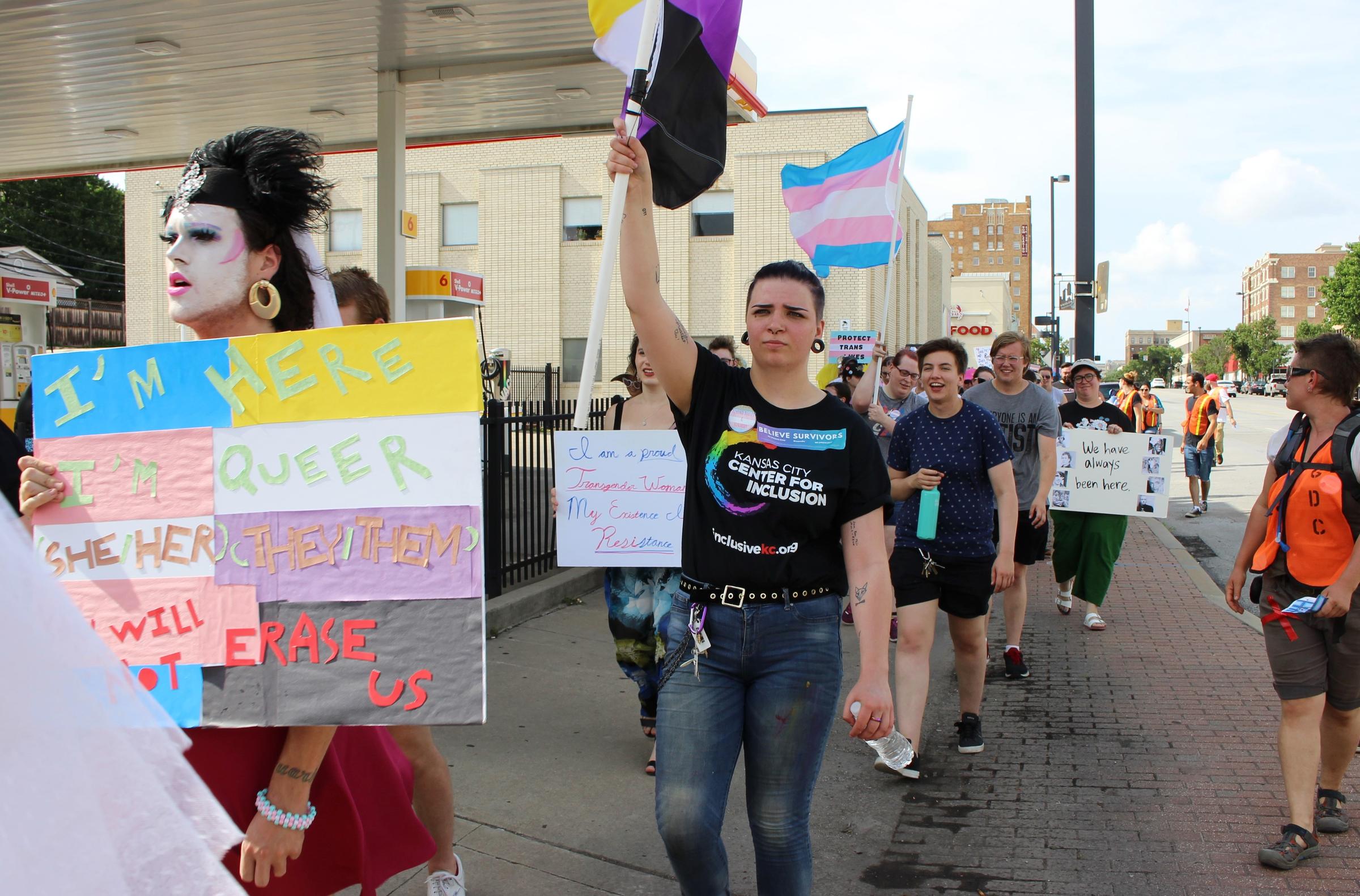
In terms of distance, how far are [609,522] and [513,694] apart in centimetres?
133

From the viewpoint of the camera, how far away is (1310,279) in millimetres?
159125

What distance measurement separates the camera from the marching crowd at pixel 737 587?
7.25 ft

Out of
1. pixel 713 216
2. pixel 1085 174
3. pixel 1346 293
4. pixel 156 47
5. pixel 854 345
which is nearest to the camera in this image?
pixel 156 47

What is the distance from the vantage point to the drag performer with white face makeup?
2043mm

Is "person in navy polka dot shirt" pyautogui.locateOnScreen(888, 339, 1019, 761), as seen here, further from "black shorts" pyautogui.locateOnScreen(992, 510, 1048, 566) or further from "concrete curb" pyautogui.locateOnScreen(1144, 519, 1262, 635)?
"concrete curb" pyautogui.locateOnScreen(1144, 519, 1262, 635)

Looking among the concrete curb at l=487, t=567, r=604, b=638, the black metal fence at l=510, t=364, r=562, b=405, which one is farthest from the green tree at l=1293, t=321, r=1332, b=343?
the black metal fence at l=510, t=364, r=562, b=405

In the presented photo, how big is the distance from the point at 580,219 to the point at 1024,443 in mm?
23734

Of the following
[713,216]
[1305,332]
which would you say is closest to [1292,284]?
[713,216]

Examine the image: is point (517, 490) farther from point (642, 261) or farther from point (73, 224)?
point (73, 224)

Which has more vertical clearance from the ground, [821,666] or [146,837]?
[146,837]

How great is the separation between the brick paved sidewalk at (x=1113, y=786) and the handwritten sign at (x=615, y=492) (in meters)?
1.79

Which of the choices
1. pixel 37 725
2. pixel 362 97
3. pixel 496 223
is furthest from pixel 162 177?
pixel 37 725

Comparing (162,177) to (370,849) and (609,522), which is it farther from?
(370,849)

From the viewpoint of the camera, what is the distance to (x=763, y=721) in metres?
2.74
